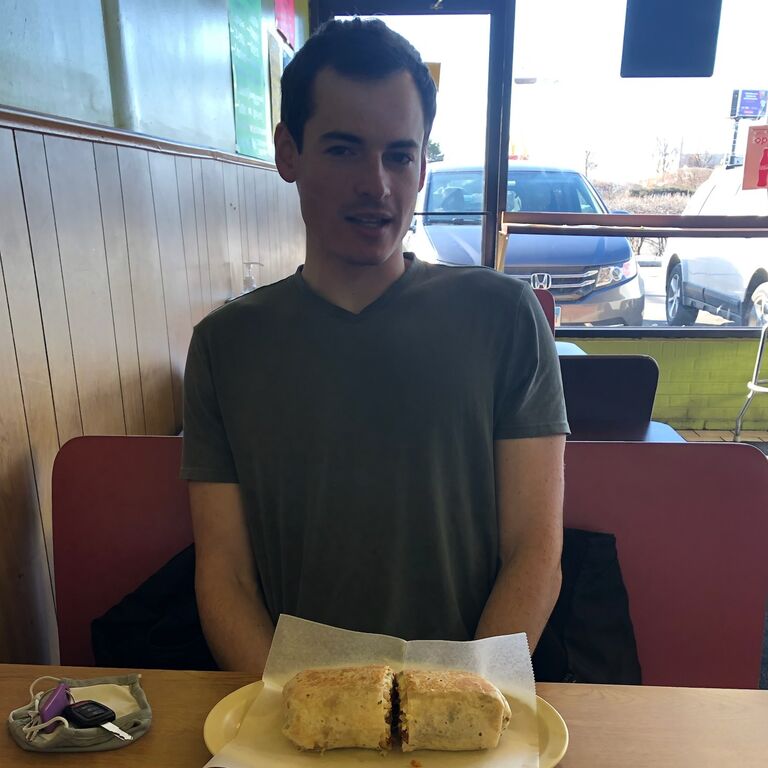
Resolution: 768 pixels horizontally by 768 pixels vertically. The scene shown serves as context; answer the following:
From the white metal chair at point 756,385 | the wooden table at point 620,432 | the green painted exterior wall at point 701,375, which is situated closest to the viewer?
the wooden table at point 620,432

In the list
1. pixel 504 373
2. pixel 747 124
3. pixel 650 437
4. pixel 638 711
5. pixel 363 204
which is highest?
pixel 747 124

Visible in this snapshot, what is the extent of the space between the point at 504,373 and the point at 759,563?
0.56 meters

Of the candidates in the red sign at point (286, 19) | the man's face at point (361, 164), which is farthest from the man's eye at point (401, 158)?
the red sign at point (286, 19)

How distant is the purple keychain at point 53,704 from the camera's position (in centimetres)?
68

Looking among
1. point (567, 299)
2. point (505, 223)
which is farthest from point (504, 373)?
point (567, 299)

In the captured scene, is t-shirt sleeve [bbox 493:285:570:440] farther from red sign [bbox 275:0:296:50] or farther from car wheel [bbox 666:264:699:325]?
car wheel [bbox 666:264:699:325]

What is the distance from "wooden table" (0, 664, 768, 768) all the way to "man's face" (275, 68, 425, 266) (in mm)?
667

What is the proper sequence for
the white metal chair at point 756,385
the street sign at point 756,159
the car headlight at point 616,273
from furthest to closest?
the car headlight at point 616,273 < the white metal chair at point 756,385 < the street sign at point 756,159

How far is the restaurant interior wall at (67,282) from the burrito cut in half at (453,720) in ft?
2.57

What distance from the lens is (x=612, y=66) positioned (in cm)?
400

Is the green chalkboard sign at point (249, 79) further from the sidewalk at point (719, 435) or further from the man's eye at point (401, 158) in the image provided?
the sidewalk at point (719, 435)

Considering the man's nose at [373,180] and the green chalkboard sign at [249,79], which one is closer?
the man's nose at [373,180]

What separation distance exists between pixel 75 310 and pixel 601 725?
1.13 m

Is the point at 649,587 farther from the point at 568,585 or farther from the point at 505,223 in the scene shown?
the point at 505,223
